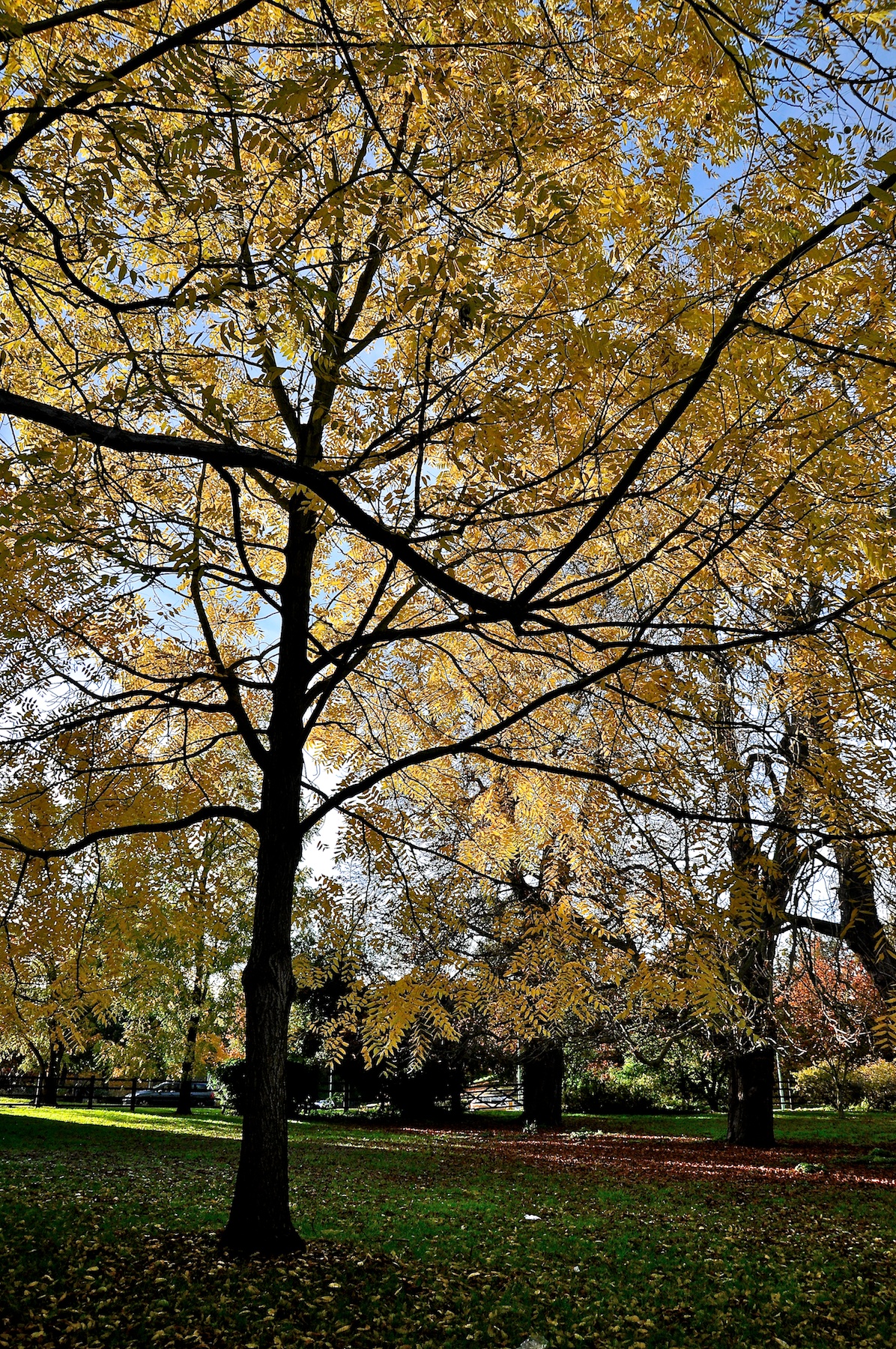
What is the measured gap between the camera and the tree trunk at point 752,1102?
45.8 feet

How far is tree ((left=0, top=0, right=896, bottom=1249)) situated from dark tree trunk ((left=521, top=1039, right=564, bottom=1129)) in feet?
48.5

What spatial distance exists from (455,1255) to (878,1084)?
67.6ft

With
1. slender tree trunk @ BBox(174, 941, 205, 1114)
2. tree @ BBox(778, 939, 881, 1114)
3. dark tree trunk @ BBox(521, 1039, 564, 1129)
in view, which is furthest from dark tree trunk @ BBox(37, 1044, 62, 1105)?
tree @ BBox(778, 939, 881, 1114)

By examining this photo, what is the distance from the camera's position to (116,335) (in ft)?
16.4

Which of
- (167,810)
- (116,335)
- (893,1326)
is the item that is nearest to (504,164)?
(116,335)

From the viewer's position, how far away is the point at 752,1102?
45.9 feet

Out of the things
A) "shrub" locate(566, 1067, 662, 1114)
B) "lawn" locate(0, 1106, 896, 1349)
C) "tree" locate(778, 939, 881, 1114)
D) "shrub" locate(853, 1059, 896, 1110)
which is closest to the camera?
"lawn" locate(0, 1106, 896, 1349)

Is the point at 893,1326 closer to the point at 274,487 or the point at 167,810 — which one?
the point at 167,810

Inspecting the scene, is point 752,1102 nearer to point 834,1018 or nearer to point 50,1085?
point 834,1018

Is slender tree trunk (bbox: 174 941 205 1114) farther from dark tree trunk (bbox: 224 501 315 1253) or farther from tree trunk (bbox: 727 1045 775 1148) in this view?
dark tree trunk (bbox: 224 501 315 1253)

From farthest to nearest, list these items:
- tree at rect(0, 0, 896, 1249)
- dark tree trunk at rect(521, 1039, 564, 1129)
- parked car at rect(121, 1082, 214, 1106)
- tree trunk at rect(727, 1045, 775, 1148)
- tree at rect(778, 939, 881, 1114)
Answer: parked car at rect(121, 1082, 214, 1106), dark tree trunk at rect(521, 1039, 564, 1129), tree trunk at rect(727, 1045, 775, 1148), tree at rect(778, 939, 881, 1114), tree at rect(0, 0, 896, 1249)

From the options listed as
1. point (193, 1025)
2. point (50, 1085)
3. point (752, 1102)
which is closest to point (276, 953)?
point (752, 1102)

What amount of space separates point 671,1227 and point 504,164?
8039 millimetres

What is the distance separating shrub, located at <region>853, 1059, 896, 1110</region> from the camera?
20172 millimetres
